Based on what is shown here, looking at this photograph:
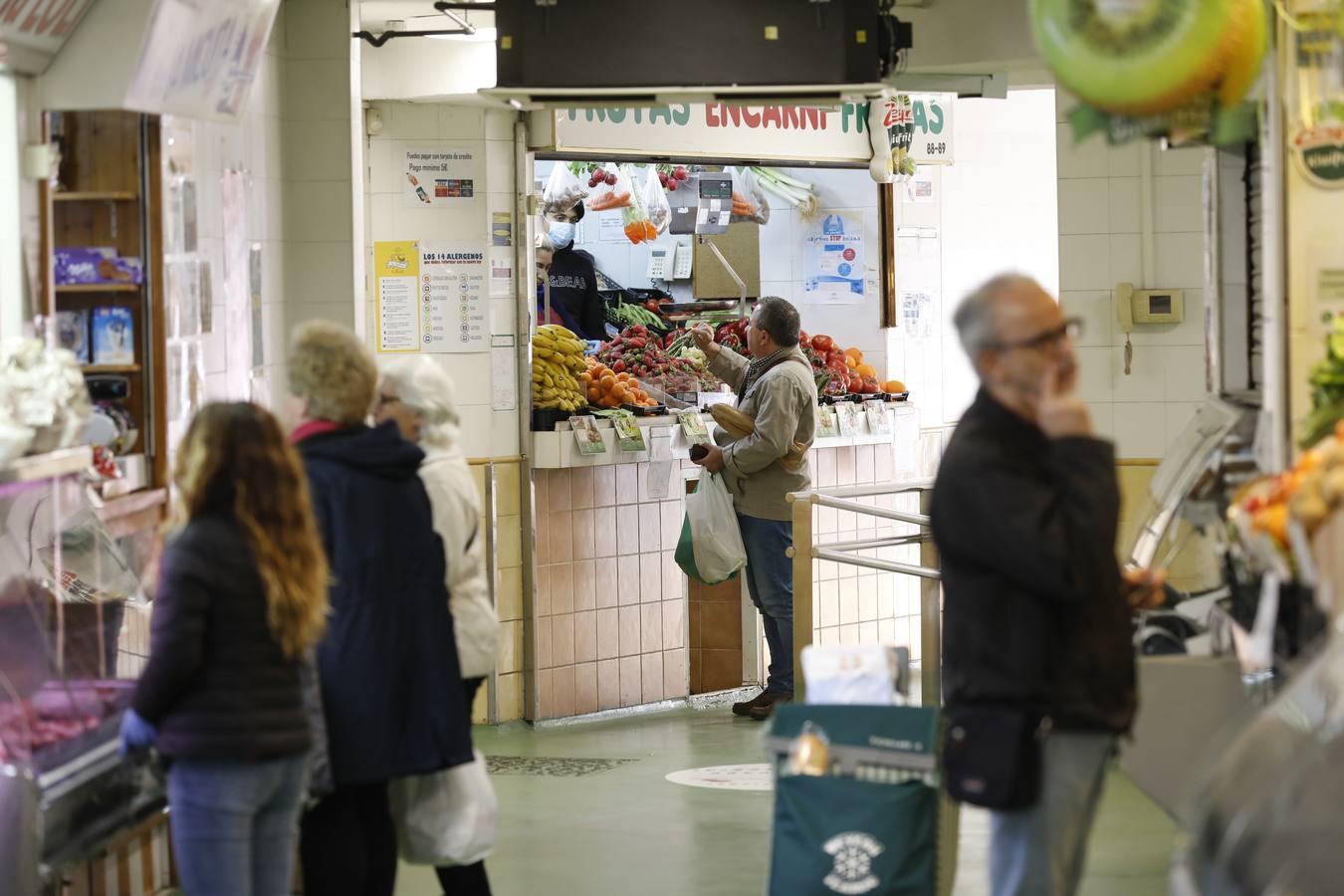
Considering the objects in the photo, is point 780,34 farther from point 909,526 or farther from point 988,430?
point 909,526

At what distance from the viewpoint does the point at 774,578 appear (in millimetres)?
7953

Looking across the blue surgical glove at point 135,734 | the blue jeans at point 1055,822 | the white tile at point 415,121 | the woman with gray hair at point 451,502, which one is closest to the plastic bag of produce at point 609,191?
the white tile at point 415,121

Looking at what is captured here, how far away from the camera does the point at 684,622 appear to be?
28.8 ft

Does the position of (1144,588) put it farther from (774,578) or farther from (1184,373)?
(774,578)

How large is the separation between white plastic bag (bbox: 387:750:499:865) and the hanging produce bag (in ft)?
16.5

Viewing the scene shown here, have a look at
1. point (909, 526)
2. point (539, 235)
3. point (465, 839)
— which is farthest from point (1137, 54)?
point (909, 526)

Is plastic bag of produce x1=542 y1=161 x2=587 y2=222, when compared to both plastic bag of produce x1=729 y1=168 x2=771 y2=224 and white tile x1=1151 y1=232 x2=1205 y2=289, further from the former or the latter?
white tile x1=1151 y1=232 x2=1205 y2=289

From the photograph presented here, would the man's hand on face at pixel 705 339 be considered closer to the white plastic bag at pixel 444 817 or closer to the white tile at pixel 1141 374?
the white tile at pixel 1141 374

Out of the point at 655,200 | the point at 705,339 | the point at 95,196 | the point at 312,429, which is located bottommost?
the point at 312,429

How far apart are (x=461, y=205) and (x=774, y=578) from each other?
2.11 metres

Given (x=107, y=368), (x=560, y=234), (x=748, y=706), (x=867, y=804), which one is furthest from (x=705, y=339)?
(x=867, y=804)

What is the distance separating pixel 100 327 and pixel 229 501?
72.1 inches

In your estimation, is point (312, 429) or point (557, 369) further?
point (557, 369)

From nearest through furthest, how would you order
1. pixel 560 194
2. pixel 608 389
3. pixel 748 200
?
1. pixel 608 389
2. pixel 560 194
3. pixel 748 200
